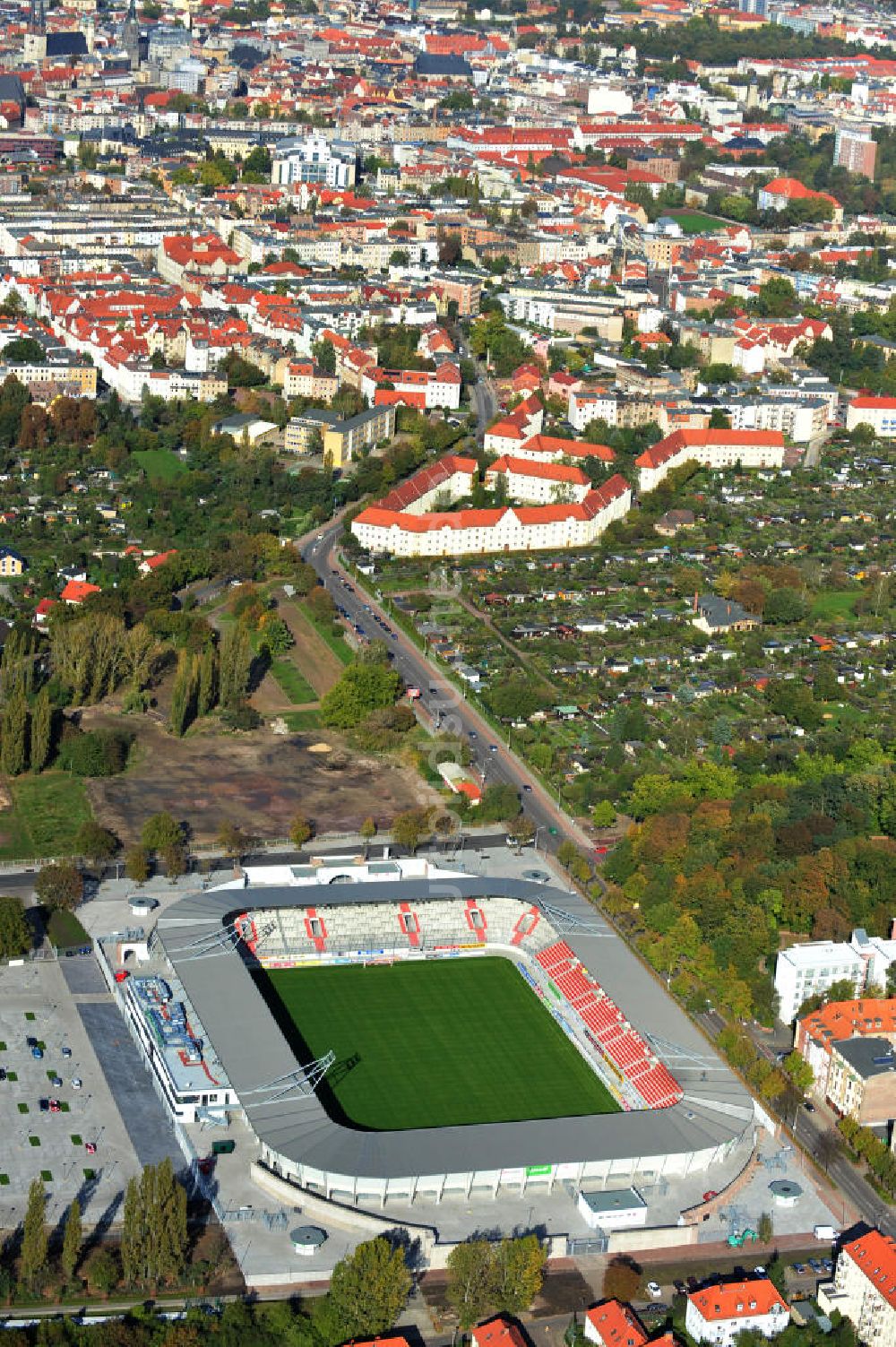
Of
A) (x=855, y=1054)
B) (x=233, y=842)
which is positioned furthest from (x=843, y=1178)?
(x=233, y=842)

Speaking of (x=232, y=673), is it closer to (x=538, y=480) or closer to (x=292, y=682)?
(x=292, y=682)

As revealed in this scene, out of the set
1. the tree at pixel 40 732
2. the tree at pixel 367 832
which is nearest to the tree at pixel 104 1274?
the tree at pixel 367 832

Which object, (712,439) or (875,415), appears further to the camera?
(875,415)

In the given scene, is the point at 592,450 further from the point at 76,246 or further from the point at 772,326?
the point at 76,246

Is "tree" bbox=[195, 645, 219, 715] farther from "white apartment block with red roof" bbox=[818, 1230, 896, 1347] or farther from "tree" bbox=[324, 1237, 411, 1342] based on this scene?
"white apartment block with red roof" bbox=[818, 1230, 896, 1347]

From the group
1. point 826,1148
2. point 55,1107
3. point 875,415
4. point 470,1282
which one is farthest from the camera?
point 875,415
